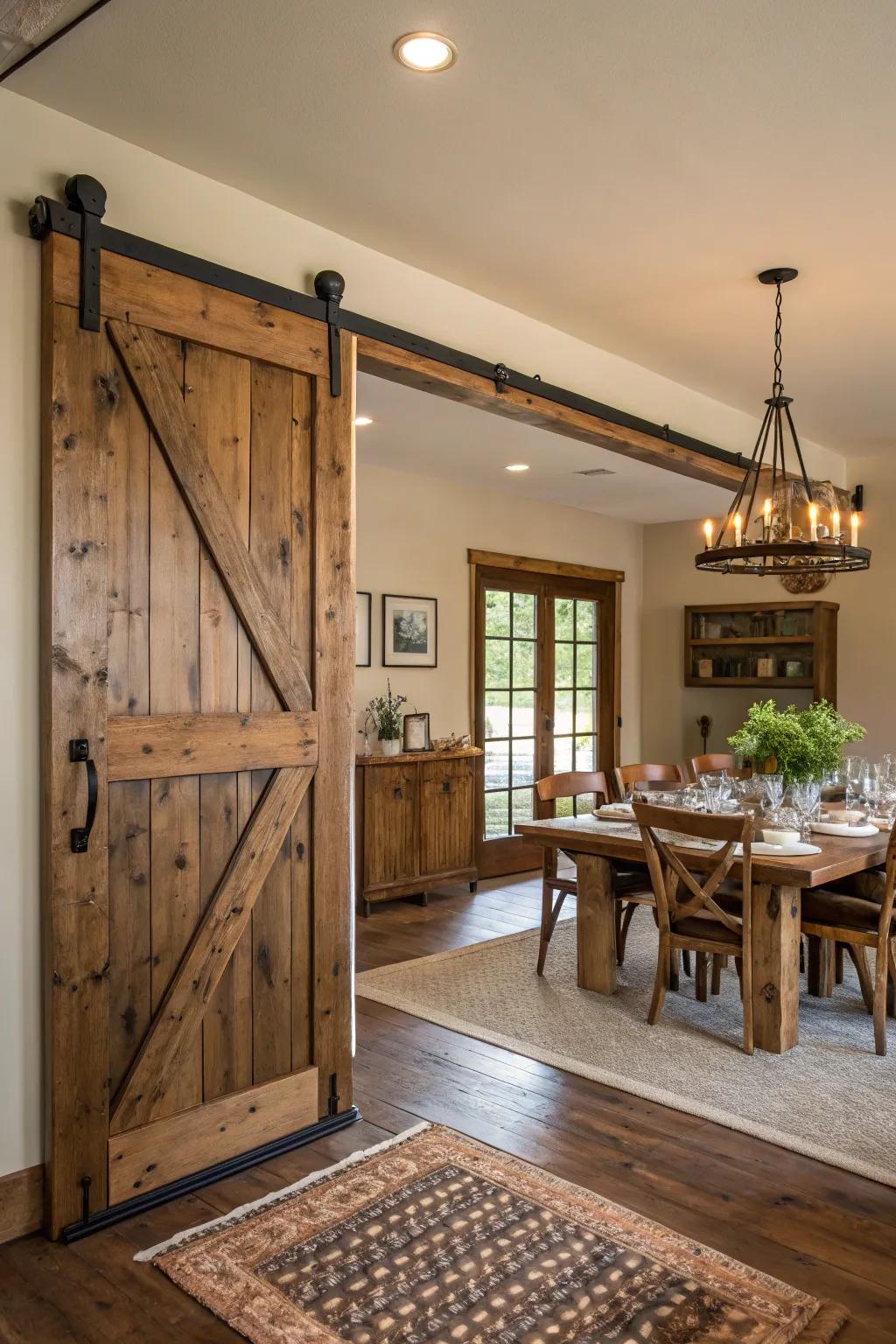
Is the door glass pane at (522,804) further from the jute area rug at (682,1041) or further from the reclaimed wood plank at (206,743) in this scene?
the reclaimed wood plank at (206,743)

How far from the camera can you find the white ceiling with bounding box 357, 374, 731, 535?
15.7ft

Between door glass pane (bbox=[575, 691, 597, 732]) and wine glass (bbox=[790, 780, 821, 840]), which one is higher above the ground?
door glass pane (bbox=[575, 691, 597, 732])

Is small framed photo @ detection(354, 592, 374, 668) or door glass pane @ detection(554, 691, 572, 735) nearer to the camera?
small framed photo @ detection(354, 592, 374, 668)

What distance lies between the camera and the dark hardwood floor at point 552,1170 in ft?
7.07

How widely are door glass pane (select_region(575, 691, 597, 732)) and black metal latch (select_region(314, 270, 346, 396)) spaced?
5.12 m

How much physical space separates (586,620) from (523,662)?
0.89 m

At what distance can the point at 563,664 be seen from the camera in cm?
773

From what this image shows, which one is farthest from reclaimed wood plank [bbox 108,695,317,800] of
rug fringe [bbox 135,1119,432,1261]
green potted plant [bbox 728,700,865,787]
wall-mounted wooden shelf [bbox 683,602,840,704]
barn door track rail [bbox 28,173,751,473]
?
wall-mounted wooden shelf [bbox 683,602,840,704]

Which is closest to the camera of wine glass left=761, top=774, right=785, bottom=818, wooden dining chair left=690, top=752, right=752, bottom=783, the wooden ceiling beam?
the wooden ceiling beam

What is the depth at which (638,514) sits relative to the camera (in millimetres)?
7855

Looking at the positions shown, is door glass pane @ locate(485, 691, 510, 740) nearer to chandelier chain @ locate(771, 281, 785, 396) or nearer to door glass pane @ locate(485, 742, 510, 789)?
door glass pane @ locate(485, 742, 510, 789)

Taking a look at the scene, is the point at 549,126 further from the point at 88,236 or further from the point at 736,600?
the point at 736,600

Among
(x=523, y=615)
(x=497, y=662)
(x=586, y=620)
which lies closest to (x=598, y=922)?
(x=497, y=662)

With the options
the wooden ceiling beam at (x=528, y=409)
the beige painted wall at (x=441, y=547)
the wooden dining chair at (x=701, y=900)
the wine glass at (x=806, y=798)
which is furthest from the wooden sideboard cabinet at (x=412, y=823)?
the wine glass at (x=806, y=798)
